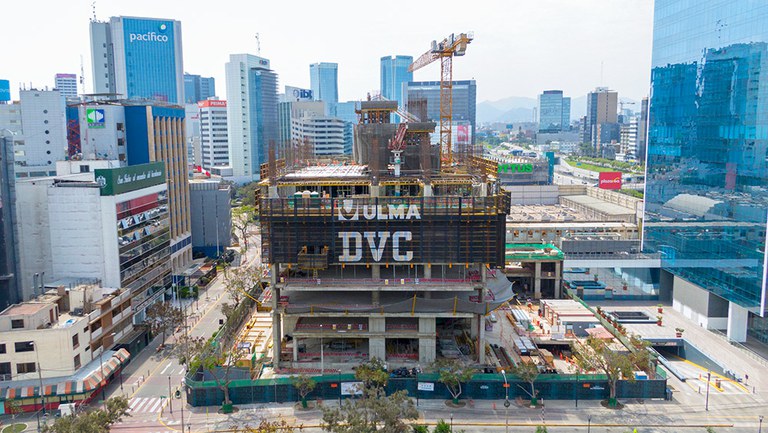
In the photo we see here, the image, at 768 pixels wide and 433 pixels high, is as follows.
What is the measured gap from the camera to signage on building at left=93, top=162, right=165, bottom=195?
80625 millimetres

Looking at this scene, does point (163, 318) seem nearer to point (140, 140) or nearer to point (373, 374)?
point (373, 374)

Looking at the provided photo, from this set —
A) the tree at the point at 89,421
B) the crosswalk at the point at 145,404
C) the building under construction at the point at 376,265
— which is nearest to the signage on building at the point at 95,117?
the building under construction at the point at 376,265

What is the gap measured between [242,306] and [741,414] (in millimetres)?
63065

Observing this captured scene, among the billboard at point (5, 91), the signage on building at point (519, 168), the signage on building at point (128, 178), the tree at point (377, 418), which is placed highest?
the billboard at point (5, 91)

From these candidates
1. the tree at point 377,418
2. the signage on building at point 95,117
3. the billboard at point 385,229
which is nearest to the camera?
the tree at point 377,418

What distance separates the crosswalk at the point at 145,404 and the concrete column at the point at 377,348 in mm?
23643

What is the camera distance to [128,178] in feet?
283

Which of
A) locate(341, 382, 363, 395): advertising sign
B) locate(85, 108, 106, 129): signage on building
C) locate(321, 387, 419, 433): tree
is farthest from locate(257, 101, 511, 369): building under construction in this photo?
locate(85, 108, 106, 129): signage on building

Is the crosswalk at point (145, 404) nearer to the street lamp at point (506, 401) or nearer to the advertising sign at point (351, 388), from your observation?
the advertising sign at point (351, 388)

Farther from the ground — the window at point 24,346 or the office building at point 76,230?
the office building at point 76,230

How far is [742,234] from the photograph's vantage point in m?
78.2

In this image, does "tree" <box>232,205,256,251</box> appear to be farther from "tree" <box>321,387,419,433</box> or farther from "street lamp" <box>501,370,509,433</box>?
"tree" <box>321,387,419,433</box>

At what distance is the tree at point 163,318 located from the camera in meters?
82.1

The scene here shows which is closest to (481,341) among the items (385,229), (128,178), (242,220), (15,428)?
(385,229)
